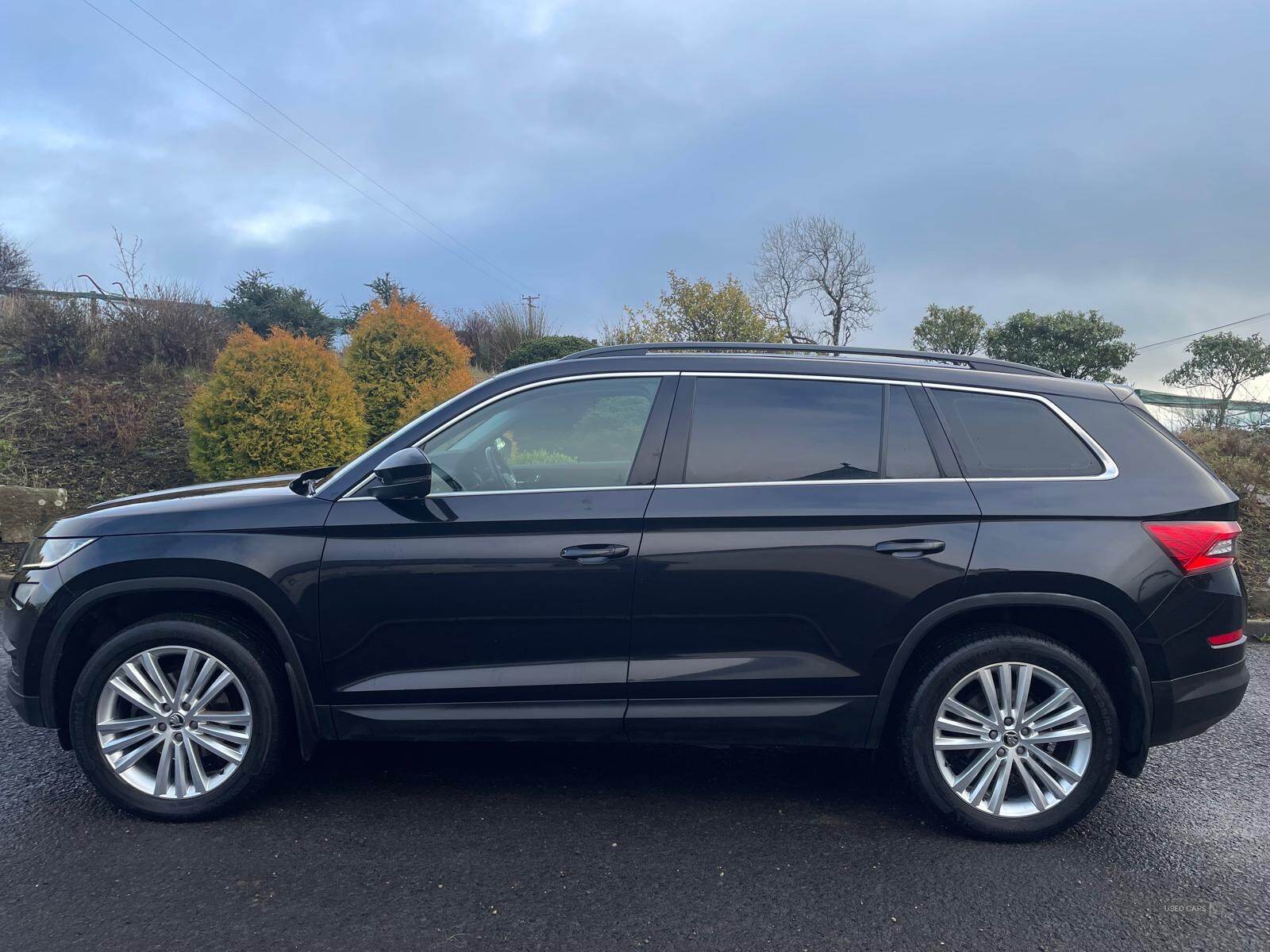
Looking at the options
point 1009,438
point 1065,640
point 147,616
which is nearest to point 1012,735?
point 1065,640

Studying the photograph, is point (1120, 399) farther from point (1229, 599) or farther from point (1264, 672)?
point (1264, 672)

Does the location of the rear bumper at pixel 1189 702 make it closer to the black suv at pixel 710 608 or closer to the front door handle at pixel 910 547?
the black suv at pixel 710 608

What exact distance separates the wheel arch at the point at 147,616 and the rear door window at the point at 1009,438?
2716mm

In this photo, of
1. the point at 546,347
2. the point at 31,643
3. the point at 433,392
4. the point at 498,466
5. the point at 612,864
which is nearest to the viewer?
the point at 612,864

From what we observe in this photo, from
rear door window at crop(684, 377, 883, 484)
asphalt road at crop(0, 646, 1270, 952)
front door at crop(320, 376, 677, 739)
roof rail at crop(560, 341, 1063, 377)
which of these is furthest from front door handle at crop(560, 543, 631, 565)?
asphalt road at crop(0, 646, 1270, 952)

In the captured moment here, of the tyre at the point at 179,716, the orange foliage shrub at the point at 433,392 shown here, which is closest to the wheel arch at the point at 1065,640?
the tyre at the point at 179,716

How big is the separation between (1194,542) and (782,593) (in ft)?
5.09

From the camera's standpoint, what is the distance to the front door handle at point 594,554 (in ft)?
10.8

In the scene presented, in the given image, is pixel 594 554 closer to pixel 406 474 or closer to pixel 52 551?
pixel 406 474

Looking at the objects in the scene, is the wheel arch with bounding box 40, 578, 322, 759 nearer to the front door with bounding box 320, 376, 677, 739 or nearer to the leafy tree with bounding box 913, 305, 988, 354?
the front door with bounding box 320, 376, 677, 739

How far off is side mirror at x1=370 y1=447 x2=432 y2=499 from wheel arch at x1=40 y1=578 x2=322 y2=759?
26.1 inches

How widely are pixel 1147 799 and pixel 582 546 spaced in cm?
272

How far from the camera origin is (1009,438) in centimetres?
347

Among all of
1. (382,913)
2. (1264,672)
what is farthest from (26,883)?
(1264,672)
